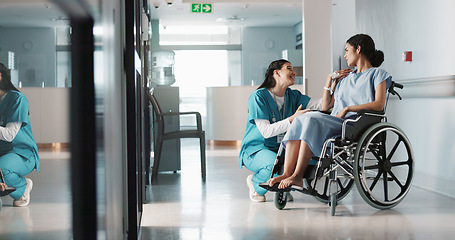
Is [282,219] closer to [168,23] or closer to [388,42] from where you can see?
[388,42]

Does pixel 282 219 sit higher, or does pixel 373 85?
pixel 373 85

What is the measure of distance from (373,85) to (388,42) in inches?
61.4

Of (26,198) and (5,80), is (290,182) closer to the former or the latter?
(26,198)

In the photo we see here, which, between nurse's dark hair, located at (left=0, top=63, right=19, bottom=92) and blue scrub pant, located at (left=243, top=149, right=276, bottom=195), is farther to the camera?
blue scrub pant, located at (left=243, top=149, right=276, bottom=195)

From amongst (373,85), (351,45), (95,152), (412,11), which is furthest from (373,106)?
(95,152)

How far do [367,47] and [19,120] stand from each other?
3363mm

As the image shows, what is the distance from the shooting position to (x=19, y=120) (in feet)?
1.82

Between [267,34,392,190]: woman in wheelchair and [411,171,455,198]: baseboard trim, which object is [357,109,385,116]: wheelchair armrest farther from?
[411,171,455,198]: baseboard trim

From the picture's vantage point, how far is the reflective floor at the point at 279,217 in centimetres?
273

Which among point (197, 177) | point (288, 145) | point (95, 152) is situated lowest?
point (197, 177)

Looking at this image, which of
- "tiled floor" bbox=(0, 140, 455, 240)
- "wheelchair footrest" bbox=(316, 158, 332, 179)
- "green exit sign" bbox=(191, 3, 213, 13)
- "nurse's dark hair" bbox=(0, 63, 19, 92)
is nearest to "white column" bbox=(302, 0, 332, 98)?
"tiled floor" bbox=(0, 140, 455, 240)

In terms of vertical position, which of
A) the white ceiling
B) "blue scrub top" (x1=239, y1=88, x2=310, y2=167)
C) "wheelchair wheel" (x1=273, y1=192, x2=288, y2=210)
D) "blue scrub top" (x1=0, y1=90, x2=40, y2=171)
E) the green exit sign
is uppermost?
the white ceiling

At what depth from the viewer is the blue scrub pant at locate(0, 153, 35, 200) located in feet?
1.72

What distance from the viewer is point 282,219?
311 centimetres
